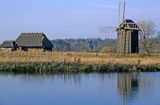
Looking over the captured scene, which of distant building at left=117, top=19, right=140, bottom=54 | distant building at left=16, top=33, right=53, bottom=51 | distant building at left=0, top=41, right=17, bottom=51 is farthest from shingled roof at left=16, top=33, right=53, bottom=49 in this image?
distant building at left=117, top=19, right=140, bottom=54

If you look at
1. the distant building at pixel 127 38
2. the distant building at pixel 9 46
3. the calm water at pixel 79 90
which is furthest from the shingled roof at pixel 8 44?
the calm water at pixel 79 90

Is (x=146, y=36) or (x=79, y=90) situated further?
(x=146, y=36)

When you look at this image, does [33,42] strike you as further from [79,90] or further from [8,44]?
[79,90]

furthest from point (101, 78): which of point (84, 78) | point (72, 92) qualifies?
point (72, 92)

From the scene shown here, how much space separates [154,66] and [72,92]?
54.0 feet

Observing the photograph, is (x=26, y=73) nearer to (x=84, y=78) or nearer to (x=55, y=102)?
(x=84, y=78)

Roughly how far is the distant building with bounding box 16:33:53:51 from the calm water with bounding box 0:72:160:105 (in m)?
28.4

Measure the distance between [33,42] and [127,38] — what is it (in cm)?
1286

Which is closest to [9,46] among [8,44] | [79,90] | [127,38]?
[8,44]

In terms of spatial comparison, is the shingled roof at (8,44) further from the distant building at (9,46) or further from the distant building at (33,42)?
the distant building at (33,42)

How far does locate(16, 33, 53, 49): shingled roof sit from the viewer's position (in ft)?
190

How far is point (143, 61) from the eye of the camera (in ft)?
127

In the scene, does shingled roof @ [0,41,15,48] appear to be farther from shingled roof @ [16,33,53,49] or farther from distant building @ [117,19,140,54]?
distant building @ [117,19,140,54]

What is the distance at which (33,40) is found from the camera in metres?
58.6
